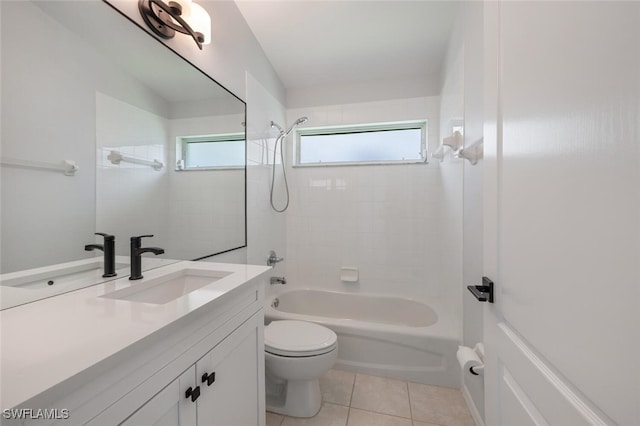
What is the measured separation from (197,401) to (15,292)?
2.02 feet

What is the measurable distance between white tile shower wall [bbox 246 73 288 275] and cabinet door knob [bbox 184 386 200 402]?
1227mm

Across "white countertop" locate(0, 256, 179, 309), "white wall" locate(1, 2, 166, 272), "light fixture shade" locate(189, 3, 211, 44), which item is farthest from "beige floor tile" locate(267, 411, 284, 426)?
"light fixture shade" locate(189, 3, 211, 44)

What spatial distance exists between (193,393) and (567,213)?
0.99 meters

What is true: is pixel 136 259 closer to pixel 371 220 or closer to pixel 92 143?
pixel 92 143

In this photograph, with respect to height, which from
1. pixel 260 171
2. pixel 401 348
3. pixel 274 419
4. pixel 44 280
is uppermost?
pixel 260 171

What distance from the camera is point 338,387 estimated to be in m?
1.72

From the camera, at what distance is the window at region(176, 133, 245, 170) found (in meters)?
1.42

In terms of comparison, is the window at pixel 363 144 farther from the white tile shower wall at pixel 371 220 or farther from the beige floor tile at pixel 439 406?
the beige floor tile at pixel 439 406

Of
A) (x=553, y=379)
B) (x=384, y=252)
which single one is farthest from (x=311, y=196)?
Answer: (x=553, y=379)

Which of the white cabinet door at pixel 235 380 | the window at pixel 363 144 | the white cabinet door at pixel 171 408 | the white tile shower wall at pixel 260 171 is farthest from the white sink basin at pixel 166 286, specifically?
the window at pixel 363 144

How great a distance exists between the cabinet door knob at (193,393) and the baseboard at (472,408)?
1484 mm

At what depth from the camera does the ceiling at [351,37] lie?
169 cm

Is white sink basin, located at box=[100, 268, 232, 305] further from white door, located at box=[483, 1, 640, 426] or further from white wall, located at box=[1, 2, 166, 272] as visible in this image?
white door, located at box=[483, 1, 640, 426]

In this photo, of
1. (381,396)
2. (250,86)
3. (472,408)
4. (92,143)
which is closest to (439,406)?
(472,408)
